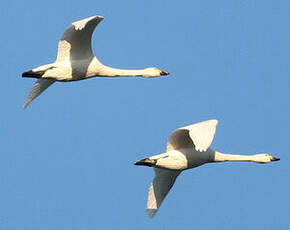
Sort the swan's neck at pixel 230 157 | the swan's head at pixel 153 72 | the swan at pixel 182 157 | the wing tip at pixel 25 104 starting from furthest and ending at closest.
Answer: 1. the wing tip at pixel 25 104
2. the swan's head at pixel 153 72
3. the swan's neck at pixel 230 157
4. the swan at pixel 182 157

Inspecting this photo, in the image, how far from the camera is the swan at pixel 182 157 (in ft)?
121

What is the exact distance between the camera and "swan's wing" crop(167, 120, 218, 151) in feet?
120

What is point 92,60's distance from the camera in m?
41.9

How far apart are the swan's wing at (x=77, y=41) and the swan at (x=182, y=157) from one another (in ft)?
14.4

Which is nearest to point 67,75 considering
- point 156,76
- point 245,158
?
point 156,76

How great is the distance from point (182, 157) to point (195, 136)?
301cm

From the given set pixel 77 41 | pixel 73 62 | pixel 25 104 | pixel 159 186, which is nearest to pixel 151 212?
pixel 159 186

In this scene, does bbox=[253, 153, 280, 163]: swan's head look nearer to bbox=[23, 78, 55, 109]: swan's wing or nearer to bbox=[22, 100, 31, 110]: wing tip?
bbox=[23, 78, 55, 109]: swan's wing

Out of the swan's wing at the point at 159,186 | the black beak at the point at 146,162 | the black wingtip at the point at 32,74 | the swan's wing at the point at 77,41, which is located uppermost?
the swan's wing at the point at 77,41

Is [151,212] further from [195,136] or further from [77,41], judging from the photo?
[77,41]

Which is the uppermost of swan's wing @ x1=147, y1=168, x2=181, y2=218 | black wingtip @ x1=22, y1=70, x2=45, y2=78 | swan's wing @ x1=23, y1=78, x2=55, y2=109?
black wingtip @ x1=22, y1=70, x2=45, y2=78

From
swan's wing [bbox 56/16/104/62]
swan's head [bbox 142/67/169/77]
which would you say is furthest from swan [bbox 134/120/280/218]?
swan's wing [bbox 56/16/104/62]

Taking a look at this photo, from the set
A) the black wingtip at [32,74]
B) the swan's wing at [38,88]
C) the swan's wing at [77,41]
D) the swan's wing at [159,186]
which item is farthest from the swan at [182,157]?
the swan's wing at [38,88]

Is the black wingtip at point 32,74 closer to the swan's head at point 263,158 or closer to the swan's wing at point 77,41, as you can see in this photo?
the swan's wing at point 77,41
